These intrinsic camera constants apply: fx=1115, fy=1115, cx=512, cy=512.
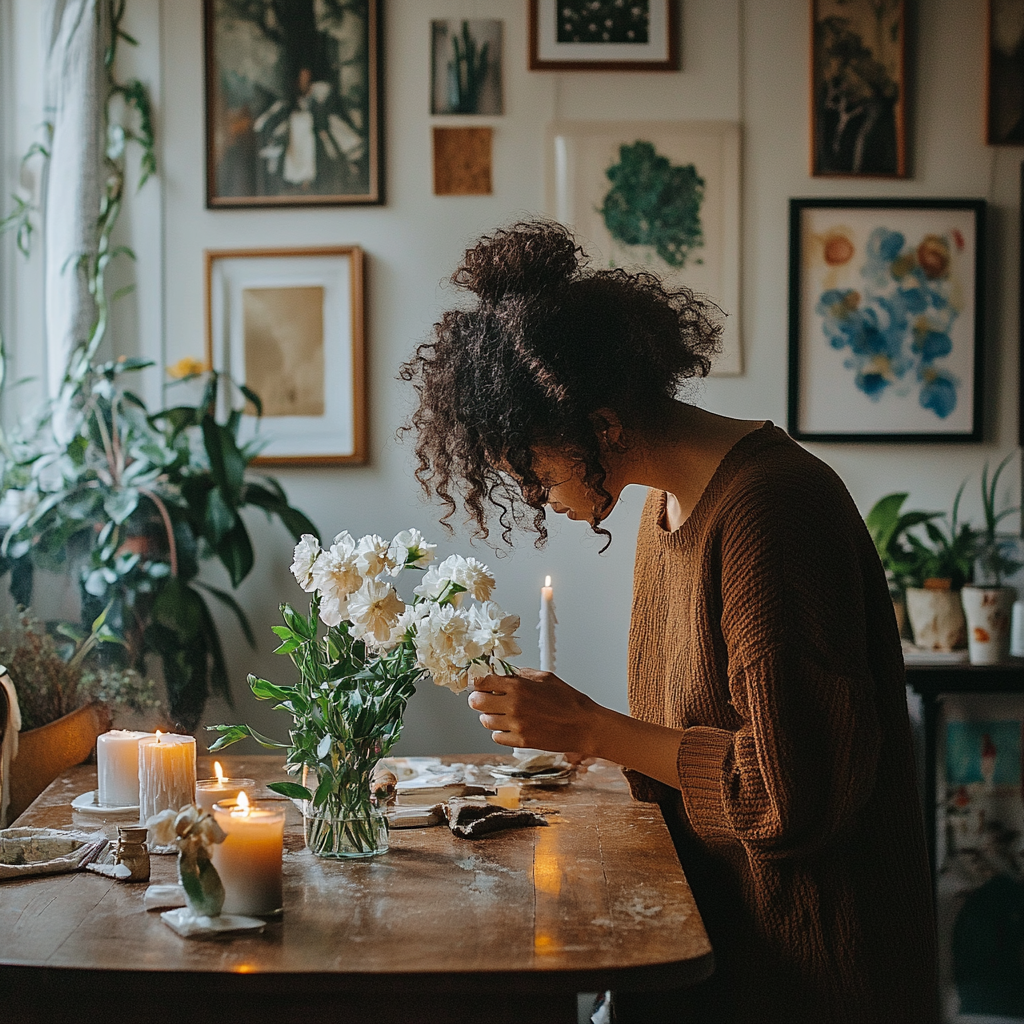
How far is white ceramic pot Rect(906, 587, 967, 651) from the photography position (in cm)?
244

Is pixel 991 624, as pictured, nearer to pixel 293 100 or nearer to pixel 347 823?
pixel 347 823

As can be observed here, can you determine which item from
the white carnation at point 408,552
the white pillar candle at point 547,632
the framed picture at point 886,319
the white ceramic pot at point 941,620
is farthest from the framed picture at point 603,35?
the white carnation at point 408,552

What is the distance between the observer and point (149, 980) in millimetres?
991

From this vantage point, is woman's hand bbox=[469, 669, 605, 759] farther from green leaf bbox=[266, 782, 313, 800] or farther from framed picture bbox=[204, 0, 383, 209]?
framed picture bbox=[204, 0, 383, 209]

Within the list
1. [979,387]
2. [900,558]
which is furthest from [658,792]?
[979,387]

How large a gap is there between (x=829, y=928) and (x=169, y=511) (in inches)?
64.3

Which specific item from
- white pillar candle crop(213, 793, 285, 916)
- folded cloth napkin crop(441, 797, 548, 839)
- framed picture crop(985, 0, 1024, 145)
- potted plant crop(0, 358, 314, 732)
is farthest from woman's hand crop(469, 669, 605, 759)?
framed picture crop(985, 0, 1024, 145)

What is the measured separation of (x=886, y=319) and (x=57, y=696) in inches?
78.7

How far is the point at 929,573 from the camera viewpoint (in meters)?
2.46

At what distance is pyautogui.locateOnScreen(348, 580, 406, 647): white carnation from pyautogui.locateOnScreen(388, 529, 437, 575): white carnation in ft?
0.15

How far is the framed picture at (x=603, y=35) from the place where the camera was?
262 centimetres

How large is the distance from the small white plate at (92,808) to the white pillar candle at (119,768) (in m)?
0.01

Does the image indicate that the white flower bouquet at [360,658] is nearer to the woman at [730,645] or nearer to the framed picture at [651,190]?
the woman at [730,645]

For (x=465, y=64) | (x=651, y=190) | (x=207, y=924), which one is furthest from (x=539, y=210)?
(x=207, y=924)
